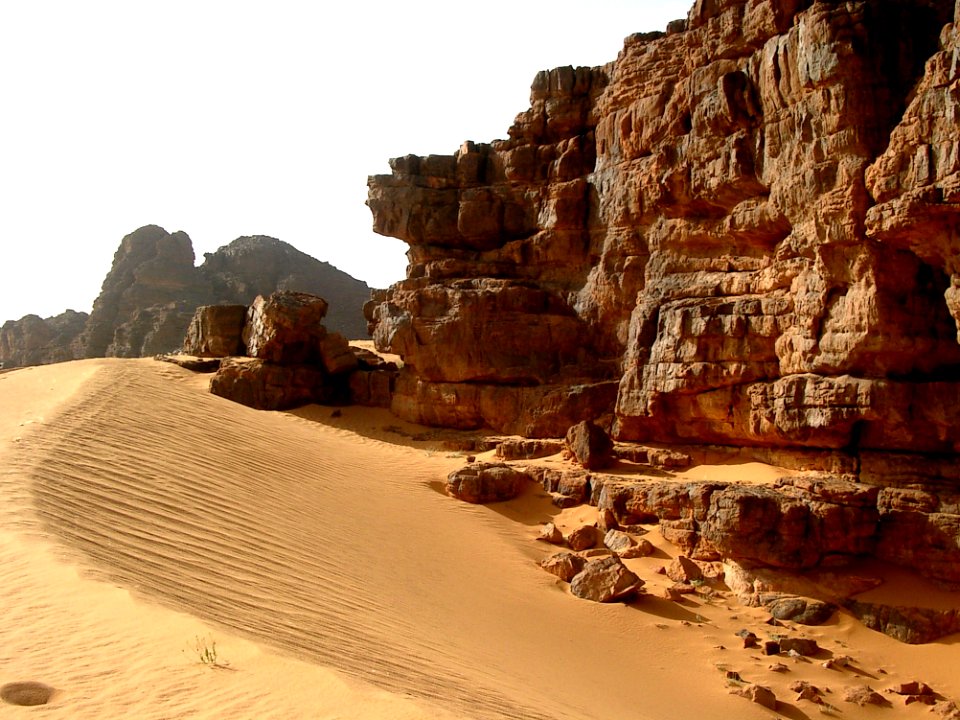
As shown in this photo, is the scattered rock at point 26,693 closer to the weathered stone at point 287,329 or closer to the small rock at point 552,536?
the small rock at point 552,536

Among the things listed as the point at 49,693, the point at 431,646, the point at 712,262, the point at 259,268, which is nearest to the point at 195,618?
the point at 49,693

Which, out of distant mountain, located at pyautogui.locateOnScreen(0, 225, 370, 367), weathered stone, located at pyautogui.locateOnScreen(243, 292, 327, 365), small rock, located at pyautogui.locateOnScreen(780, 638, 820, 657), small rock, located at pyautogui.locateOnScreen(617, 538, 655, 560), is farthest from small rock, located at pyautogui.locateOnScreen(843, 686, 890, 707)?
distant mountain, located at pyautogui.locateOnScreen(0, 225, 370, 367)

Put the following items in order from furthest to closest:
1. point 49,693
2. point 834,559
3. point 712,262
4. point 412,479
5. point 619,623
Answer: point 712,262
point 412,479
point 834,559
point 619,623
point 49,693

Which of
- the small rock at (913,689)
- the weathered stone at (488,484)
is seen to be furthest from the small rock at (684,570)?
the weathered stone at (488,484)

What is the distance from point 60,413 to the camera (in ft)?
37.3

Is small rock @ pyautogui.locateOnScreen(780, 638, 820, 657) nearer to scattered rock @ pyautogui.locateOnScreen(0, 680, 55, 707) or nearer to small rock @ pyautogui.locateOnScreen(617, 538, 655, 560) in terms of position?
small rock @ pyautogui.locateOnScreen(617, 538, 655, 560)

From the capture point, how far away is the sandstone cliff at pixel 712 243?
36.1ft

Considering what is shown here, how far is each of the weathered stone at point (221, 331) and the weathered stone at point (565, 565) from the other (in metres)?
14.7

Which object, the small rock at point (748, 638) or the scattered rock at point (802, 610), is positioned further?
the scattered rock at point (802, 610)

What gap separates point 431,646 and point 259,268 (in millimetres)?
34524

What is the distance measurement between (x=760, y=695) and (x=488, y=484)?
260 inches

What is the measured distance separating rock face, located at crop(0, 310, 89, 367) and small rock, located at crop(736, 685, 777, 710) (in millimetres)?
34504

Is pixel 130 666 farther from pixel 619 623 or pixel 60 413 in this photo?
pixel 60 413

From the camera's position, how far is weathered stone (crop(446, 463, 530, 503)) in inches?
522
